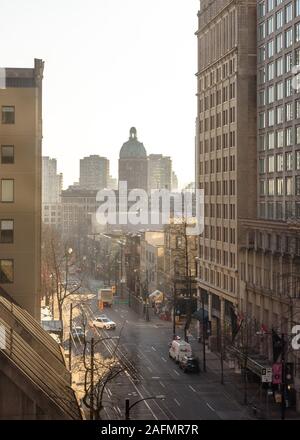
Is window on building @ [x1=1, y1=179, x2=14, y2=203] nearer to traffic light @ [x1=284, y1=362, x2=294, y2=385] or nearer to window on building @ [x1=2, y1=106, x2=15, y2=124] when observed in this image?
window on building @ [x1=2, y1=106, x2=15, y2=124]

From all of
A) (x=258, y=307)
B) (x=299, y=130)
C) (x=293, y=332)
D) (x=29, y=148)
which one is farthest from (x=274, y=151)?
(x=29, y=148)

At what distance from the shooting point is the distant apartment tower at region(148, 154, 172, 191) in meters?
85.0

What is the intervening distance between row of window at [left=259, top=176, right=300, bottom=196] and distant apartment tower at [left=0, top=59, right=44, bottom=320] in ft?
50.9

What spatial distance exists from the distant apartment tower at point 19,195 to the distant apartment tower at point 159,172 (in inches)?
2404

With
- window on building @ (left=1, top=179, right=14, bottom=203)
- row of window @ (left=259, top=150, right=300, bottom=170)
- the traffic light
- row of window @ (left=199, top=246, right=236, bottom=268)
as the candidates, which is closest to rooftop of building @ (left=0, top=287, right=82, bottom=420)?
window on building @ (left=1, top=179, right=14, bottom=203)

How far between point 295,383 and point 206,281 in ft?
59.5

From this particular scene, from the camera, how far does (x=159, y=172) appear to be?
8700 centimetres

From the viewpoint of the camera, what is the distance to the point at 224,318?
135ft

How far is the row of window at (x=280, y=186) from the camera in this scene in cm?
3472

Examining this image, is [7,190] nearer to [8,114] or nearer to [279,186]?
[8,114]

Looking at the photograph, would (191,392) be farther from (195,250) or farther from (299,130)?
(195,250)

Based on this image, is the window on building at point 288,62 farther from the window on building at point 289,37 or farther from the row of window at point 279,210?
the row of window at point 279,210

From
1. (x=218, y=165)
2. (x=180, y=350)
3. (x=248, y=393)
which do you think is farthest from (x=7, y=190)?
(x=218, y=165)

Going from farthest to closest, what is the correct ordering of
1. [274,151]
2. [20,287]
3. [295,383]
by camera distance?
1. [274,151]
2. [295,383]
3. [20,287]
